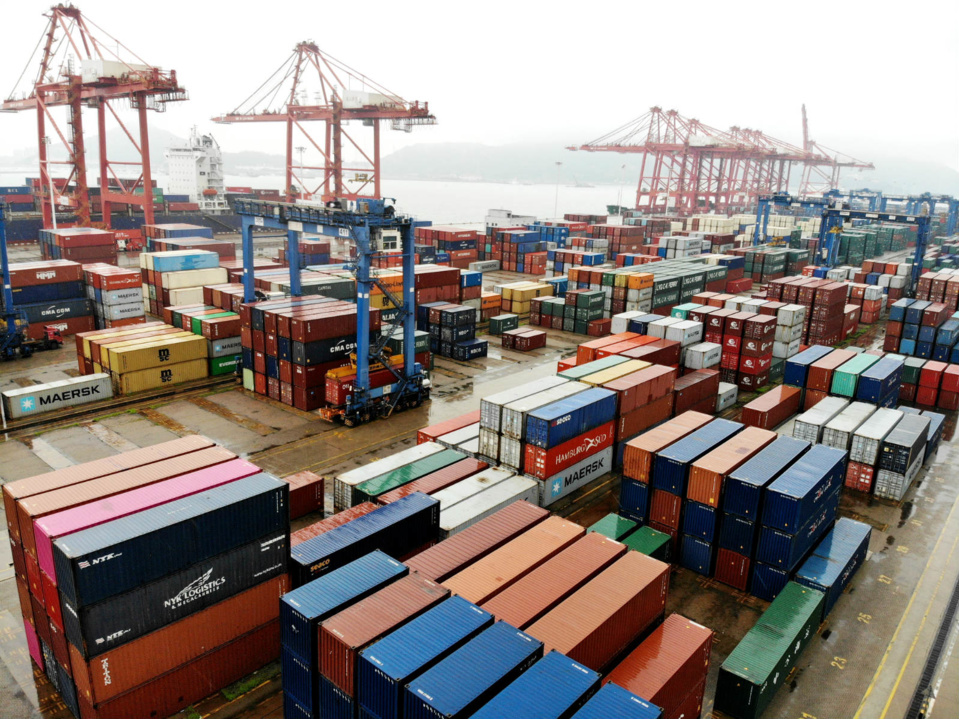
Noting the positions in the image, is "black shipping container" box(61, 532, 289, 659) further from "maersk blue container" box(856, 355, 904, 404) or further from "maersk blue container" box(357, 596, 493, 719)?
"maersk blue container" box(856, 355, 904, 404)

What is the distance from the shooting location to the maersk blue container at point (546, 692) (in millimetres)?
10883

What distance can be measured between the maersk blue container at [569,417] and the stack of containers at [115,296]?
33508mm

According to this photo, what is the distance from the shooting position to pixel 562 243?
303ft

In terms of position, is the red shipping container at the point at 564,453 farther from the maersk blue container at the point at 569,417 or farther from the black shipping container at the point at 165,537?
the black shipping container at the point at 165,537

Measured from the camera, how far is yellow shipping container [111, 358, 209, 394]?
35.2 m

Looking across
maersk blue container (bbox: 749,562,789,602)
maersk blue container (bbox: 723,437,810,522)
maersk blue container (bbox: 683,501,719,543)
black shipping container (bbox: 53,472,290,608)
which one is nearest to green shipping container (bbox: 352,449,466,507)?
black shipping container (bbox: 53,472,290,608)

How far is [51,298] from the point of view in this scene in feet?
146

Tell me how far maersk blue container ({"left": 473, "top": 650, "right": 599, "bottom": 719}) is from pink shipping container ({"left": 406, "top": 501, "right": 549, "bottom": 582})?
14.2 feet

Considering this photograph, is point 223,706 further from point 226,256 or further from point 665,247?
point 665,247

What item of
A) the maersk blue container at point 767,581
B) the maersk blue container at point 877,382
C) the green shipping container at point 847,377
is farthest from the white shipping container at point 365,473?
the maersk blue container at point 877,382

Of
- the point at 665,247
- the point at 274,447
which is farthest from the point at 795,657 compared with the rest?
the point at 665,247

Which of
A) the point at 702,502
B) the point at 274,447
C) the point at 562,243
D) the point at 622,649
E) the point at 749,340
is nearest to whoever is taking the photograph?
the point at 622,649

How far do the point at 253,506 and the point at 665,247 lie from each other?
253 ft

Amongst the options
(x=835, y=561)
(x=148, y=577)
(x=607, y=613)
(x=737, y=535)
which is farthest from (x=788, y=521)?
(x=148, y=577)
